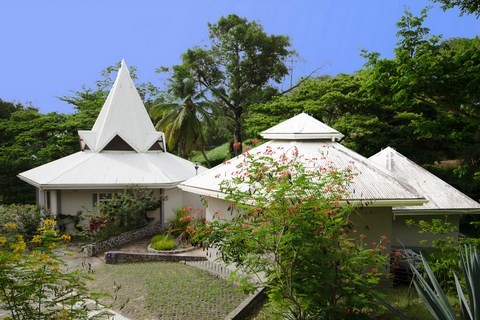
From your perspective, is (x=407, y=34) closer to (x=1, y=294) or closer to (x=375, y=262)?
(x=375, y=262)

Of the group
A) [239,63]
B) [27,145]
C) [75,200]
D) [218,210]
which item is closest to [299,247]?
[218,210]

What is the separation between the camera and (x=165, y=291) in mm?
10359

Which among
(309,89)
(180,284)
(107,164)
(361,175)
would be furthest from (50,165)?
(361,175)

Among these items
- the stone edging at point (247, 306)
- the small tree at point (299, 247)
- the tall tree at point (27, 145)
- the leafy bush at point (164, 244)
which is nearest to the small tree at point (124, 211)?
the leafy bush at point (164, 244)

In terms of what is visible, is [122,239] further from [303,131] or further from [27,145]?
[27,145]

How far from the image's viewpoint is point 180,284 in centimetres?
1095

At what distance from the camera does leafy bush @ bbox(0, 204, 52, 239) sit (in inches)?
601

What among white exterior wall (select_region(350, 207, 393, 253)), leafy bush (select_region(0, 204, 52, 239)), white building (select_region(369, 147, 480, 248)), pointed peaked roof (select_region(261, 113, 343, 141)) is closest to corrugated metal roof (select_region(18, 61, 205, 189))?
leafy bush (select_region(0, 204, 52, 239))

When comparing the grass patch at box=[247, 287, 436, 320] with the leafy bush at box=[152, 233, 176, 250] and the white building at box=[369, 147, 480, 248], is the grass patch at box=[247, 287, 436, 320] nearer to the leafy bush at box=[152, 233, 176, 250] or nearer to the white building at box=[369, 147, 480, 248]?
the white building at box=[369, 147, 480, 248]

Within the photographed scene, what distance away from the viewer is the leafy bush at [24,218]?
15.3 metres

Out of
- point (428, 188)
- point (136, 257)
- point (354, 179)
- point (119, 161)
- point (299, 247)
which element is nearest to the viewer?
point (299, 247)

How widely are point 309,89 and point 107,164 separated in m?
11.9

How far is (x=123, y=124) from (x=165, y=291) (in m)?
11.9

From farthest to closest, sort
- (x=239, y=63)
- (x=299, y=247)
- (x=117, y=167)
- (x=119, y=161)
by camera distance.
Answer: (x=239, y=63) → (x=119, y=161) → (x=117, y=167) → (x=299, y=247)
